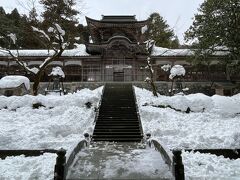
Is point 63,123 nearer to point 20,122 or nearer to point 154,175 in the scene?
point 20,122

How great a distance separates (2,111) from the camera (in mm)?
17844

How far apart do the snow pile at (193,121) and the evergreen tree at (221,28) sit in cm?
559

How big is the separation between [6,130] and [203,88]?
21.4 metres

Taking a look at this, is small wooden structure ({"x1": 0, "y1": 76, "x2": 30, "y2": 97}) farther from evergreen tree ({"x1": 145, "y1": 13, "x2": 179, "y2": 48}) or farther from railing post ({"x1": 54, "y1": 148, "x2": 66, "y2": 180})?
evergreen tree ({"x1": 145, "y1": 13, "x2": 179, "y2": 48})

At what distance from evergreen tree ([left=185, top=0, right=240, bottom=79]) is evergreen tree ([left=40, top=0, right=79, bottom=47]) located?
23057mm

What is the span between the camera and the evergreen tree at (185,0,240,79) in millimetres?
21922

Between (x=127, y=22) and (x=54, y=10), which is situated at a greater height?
(x=54, y=10)

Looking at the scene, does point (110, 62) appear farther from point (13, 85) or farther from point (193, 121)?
point (193, 121)

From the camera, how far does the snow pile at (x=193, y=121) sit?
12.1 m

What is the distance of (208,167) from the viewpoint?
8.85 metres

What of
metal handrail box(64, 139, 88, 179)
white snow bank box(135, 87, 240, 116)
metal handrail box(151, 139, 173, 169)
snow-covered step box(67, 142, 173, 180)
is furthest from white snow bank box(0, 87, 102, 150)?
white snow bank box(135, 87, 240, 116)

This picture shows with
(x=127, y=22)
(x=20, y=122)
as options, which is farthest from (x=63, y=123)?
(x=127, y=22)

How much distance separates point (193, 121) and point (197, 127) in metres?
1.13

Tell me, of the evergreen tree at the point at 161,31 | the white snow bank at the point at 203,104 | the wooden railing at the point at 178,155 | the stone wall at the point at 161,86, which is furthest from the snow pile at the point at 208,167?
the evergreen tree at the point at 161,31
